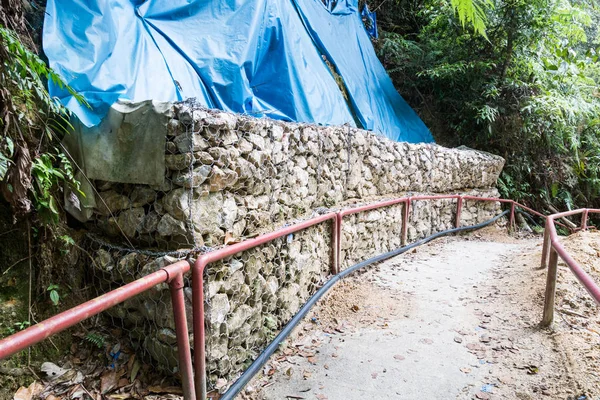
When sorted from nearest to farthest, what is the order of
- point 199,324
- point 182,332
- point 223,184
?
1. point 182,332
2. point 199,324
3. point 223,184

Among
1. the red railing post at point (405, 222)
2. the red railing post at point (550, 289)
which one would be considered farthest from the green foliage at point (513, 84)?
the red railing post at point (550, 289)

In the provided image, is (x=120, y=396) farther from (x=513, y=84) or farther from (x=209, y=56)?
(x=513, y=84)

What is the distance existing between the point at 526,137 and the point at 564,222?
8.02ft

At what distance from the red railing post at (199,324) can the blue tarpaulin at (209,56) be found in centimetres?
140

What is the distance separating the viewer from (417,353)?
2879mm

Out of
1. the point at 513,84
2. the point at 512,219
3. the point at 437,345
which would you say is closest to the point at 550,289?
the point at 437,345

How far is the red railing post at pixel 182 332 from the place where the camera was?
1735 mm

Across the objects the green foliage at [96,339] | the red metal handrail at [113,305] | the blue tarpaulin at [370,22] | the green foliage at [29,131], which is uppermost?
the blue tarpaulin at [370,22]

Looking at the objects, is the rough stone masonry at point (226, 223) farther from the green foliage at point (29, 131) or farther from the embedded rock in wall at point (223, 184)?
the green foliage at point (29, 131)

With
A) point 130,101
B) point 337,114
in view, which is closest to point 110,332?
point 130,101

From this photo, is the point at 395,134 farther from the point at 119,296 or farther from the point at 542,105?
the point at 119,296

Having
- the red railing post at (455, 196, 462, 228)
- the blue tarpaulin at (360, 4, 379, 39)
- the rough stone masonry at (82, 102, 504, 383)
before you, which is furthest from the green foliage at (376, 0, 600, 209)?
the rough stone masonry at (82, 102, 504, 383)

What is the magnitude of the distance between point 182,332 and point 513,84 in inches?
337

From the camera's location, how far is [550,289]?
290 cm
